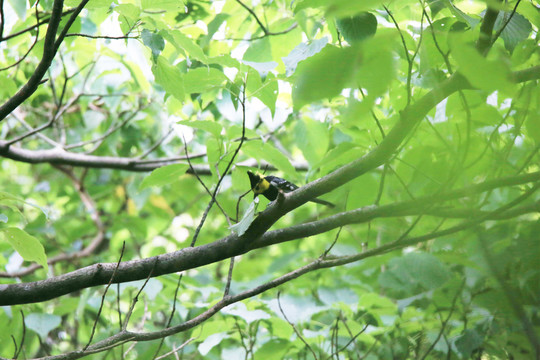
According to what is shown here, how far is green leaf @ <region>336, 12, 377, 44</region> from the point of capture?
5.84ft

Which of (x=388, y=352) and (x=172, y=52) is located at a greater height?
(x=172, y=52)

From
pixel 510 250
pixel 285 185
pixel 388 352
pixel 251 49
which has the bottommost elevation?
pixel 388 352

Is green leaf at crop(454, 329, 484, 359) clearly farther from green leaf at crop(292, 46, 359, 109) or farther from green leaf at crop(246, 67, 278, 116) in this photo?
green leaf at crop(292, 46, 359, 109)

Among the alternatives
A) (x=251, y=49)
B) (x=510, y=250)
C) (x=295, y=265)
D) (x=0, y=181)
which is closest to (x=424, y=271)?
(x=510, y=250)

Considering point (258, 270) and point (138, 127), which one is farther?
point (258, 270)

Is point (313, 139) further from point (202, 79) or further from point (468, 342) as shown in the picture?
point (468, 342)

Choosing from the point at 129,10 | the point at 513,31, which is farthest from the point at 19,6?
the point at 513,31

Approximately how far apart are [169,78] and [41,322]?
176cm

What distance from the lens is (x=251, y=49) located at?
2.87 metres

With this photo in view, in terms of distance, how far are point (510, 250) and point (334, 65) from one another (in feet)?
3.40

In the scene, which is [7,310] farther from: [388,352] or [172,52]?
[388,352]

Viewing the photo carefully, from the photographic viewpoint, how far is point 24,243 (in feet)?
6.59

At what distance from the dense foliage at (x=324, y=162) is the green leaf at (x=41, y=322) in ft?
0.04

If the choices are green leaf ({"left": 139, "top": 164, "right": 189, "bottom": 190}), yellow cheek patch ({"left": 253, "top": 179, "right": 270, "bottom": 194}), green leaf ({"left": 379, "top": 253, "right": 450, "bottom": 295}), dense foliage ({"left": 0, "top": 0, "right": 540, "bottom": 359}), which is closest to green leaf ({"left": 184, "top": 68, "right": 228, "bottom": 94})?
dense foliage ({"left": 0, "top": 0, "right": 540, "bottom": 359})
